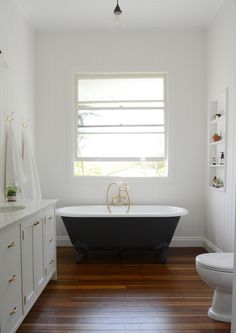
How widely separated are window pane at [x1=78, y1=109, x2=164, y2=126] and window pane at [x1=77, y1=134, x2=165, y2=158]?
194mm

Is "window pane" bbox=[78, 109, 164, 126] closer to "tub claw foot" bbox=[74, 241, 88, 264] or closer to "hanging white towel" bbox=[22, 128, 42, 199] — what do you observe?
"hanging white towel" bbox=[22, 128, 42, 199]

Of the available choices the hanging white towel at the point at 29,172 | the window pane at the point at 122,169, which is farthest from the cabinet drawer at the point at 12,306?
the window pane at the point at 122,169

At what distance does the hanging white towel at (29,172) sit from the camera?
11.2 ft

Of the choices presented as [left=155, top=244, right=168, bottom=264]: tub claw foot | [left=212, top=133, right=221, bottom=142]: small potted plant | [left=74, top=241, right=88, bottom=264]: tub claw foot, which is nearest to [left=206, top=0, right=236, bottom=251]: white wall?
[left=212, top=133, right=221, bottom=142]: small potted plant

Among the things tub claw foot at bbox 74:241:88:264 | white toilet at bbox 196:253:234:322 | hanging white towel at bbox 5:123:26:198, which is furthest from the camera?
tub claw foot at bbox 74:241:88:264

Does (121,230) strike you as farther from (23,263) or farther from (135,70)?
(135,70)

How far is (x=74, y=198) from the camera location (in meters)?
4.11

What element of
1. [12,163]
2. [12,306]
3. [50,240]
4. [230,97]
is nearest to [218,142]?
[230,97]

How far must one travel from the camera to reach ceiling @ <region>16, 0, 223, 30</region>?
3406mm

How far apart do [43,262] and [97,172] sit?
190 cm

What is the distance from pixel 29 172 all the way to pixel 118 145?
1401 millimetres

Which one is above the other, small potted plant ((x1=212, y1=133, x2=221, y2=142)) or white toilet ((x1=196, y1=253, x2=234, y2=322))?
small potted plant ((x1=212, y1=133, x2=221, y2=142))

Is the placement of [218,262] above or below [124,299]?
above

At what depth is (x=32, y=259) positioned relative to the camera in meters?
2.24
